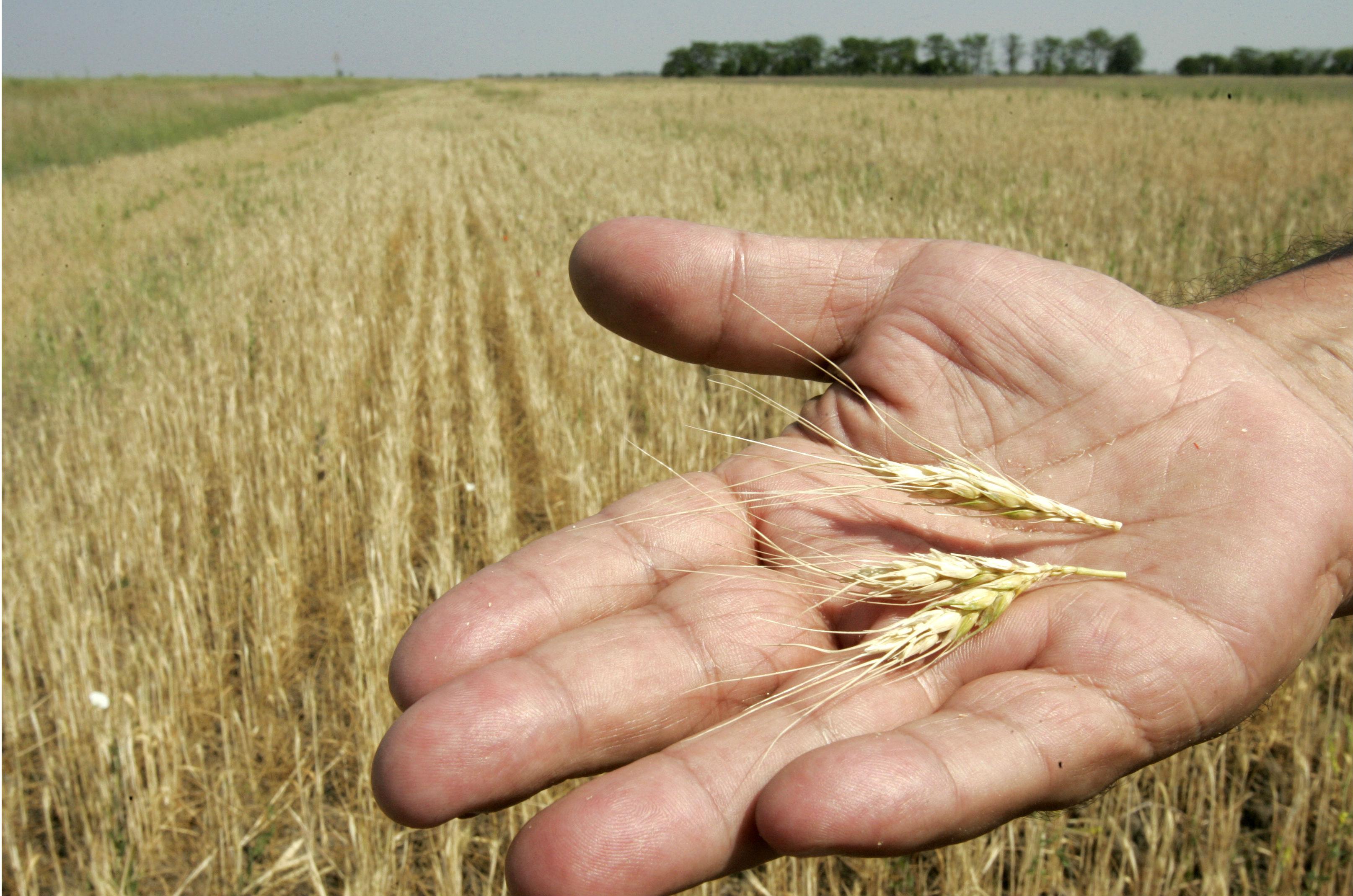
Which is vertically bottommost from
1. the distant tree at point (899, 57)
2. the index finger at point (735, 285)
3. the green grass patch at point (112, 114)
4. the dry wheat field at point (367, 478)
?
the dry wheat field at point (367, 478)

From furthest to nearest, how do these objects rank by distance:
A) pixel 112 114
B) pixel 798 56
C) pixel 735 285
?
pixel 798 56 → pixel 112 114 → pixel 735 285

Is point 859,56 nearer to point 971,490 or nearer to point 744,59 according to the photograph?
point 744,59

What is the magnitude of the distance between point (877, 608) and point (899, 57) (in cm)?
5314

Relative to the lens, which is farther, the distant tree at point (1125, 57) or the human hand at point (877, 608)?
the distant tree at point (1125, 57)

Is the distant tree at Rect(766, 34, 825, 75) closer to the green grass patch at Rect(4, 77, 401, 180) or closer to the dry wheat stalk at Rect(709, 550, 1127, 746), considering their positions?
the green grass patch at Rect(4, 77, 401, 180)

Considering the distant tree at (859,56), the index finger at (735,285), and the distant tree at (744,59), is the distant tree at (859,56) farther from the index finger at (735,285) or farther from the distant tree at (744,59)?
the index finger at (735,285)

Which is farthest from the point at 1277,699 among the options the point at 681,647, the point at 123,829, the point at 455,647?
the point at 123,829

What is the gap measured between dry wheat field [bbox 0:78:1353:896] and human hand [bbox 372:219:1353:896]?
66 centimetres

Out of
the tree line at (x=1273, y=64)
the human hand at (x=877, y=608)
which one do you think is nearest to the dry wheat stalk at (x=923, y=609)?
the human hand at (x=877, y=608)

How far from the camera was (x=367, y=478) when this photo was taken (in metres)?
3.45

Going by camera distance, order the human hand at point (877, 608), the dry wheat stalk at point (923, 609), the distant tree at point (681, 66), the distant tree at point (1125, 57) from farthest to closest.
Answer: the distant tree at point (681, 66)
the distant tree at point (1125, 57)
the dry wheat stalk at point (923, 609)
the human hand at point (877, 608)

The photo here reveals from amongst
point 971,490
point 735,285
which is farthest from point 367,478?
point 971,490

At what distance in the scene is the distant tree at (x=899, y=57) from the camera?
47250mm

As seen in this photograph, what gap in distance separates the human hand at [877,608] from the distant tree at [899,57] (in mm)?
50698
